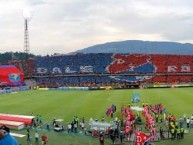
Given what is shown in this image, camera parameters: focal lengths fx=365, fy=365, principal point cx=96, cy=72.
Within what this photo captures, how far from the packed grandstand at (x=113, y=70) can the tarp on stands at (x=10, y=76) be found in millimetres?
6622

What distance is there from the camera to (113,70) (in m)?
108

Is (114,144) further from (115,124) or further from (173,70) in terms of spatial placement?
(173,70)

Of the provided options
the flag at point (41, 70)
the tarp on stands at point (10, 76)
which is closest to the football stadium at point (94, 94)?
the tarp on stands at point (10, 76)

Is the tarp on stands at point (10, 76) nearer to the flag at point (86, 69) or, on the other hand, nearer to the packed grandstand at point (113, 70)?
the packed grandstand at point (113, 70)

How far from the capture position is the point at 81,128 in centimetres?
3609

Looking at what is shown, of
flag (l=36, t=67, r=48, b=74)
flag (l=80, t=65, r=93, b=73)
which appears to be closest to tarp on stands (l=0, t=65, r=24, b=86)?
flag (l=36, t=67, r=48, b=74)

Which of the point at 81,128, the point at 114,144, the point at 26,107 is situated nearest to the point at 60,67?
the point at 26,107

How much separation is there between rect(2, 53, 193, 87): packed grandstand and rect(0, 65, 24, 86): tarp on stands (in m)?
6.62

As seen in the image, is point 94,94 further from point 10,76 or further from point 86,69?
point 86,69

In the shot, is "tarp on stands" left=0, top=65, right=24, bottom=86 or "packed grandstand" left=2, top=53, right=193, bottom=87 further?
"packed grandstand" left=2, top=53, right=193, bottom=87

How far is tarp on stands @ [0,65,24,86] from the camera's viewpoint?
96812 millimetres

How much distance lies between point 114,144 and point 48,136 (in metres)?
6.99

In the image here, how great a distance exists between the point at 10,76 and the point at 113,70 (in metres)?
29.7

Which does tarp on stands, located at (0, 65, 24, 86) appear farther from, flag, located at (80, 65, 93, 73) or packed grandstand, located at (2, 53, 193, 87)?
flag, located at (80, 65, 93, 73)
